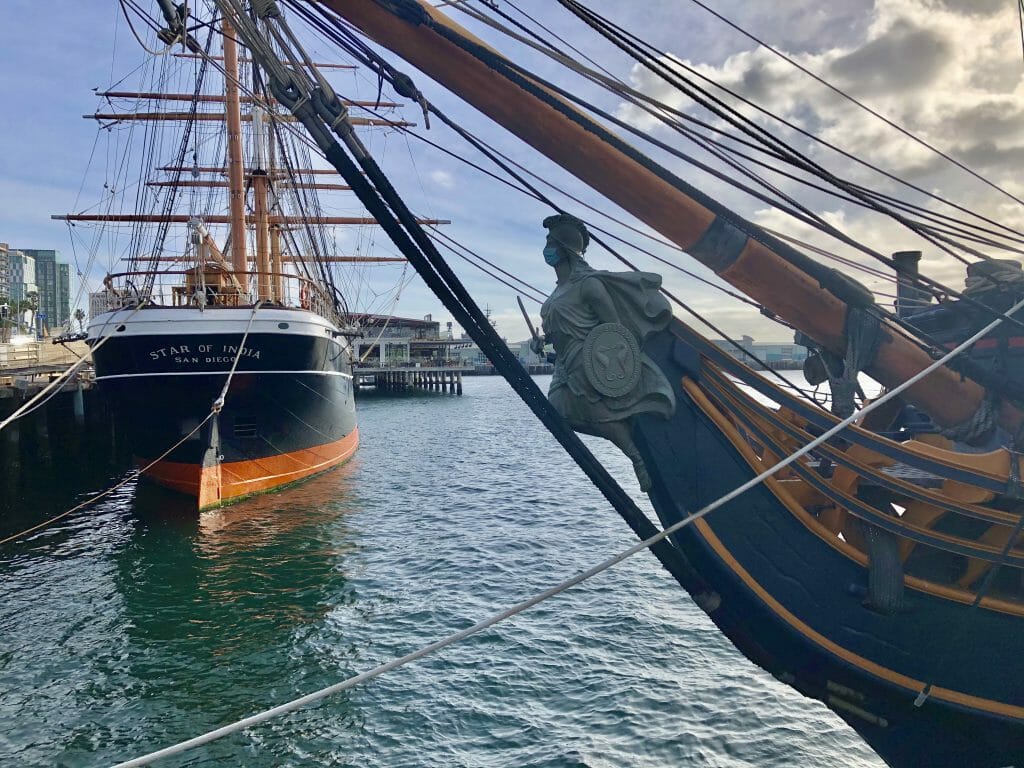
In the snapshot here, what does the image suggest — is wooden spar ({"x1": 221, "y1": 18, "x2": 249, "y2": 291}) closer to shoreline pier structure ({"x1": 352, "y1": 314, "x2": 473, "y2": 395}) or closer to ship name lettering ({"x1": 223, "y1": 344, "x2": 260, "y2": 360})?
ship name lettering ({"x1": 223, "y1": 344, "x2": 260, "y2": 360})

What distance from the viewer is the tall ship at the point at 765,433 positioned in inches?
169

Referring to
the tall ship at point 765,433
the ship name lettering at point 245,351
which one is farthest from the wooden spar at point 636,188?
the ship name lettering at point 245,351

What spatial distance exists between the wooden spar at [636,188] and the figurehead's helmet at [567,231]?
0.29 metres

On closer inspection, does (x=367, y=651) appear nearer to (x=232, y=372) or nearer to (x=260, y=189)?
(x=232, y=372)

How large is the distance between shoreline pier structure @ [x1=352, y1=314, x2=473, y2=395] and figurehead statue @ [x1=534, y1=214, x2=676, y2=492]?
68.7 m

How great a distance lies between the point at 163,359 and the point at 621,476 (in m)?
14.4

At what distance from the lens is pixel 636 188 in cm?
443

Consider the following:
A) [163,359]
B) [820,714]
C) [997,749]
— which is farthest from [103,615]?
[997,749]

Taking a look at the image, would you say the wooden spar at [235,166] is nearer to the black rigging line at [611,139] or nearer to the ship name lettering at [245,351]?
the ship name lettering at [245,351]

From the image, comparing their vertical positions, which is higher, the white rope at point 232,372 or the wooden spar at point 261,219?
the wooden spar at point 261,219

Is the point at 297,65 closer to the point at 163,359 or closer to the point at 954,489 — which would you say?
the point at 954,489

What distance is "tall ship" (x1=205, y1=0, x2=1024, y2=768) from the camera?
14.1 ft

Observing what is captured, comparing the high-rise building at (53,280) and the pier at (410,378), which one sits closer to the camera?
the pier at (410,378)

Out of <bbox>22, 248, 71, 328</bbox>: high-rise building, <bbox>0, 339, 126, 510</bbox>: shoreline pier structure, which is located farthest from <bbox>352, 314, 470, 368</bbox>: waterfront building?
<bbox>22, 248, 71, 328</bbox>: high-rise building
